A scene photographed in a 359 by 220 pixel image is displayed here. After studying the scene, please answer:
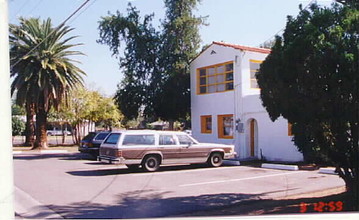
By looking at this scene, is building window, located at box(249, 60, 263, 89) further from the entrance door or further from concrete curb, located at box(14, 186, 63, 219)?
concrete curb, located at box(14, 186, 63, 219)

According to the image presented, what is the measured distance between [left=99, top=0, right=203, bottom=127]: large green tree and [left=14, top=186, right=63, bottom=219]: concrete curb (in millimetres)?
2150

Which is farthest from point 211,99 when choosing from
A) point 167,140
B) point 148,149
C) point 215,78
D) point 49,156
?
point 49,156

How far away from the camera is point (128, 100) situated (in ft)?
22.5

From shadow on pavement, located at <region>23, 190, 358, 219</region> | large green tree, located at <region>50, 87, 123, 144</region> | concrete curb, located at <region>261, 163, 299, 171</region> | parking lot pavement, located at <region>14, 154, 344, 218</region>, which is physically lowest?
shadow on pavement, located at <region>23, 190, 358, 219</region>

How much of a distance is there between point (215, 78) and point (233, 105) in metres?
0.65

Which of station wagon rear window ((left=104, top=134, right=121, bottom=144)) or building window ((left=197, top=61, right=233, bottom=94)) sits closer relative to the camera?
building window ((left=197, top=61, right=233, bottom=94))

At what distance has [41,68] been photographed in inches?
244

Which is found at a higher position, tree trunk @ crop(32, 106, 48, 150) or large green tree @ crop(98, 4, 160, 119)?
large green tree @ crop(98, 4, 160, 119)

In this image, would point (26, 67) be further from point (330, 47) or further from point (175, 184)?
point (330, 47)

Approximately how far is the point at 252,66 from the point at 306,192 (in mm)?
2577

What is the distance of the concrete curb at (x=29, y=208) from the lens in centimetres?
572

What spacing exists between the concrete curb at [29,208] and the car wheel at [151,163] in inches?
122

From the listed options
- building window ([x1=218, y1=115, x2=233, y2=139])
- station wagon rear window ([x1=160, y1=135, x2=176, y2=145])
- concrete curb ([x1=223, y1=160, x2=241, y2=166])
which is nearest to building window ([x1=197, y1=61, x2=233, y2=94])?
building window ([x1=218, y1=115, x2=233, y2=139])

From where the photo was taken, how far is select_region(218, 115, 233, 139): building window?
7.30 meters
